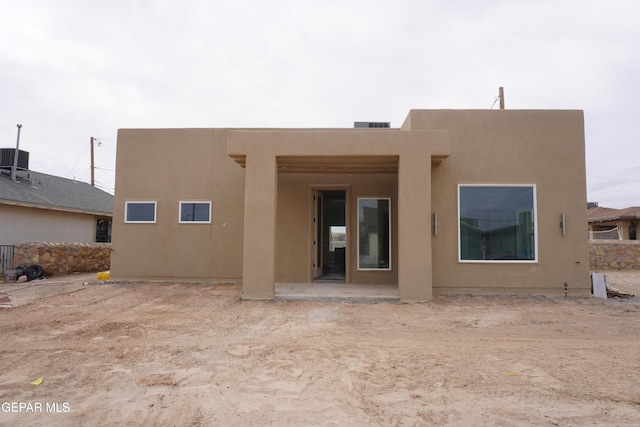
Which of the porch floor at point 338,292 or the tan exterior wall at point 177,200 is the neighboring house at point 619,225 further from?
the tan exterior wall at point 177,200

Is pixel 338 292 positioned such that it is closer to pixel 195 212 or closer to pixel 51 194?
pixel 195 212

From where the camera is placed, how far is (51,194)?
15328 millimetres

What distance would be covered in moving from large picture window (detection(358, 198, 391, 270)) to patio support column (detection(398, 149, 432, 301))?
2.05 metres

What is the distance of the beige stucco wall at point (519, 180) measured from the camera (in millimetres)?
8453

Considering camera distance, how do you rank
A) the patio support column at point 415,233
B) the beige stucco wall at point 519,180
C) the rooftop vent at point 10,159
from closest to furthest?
the patio support column at point 415,233 → the beige stucco wall at point 519,180 → the rooftop vent at point 10,159

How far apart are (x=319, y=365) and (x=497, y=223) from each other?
6.07m

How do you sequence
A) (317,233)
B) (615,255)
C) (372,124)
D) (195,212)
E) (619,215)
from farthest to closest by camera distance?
(619,215) < (615,255) < (372,124) < (317,233) < (195,212)

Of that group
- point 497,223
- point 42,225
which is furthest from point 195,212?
point 42,225

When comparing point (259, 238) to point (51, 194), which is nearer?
point (259, 238)

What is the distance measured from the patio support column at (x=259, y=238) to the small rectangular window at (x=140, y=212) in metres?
3.95

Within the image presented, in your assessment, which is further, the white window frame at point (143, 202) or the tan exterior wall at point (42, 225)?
the tan exterior wall at point (42, 225)

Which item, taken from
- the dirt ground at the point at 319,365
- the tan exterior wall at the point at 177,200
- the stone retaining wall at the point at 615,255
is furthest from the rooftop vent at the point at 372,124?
the stone retaining wall at the point at 615,255

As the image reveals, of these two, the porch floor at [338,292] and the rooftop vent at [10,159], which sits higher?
the rooftop vent at [10,159]

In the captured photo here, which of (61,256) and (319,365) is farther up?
(61,256)
